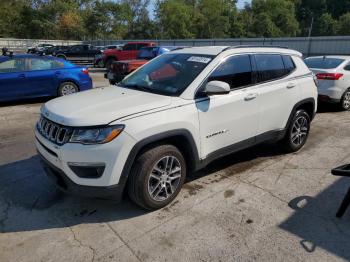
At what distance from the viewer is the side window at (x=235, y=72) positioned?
13.3 feet

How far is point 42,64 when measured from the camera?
31.1 feet

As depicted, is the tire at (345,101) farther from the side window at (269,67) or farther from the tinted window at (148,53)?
the tinted window at (148,53)

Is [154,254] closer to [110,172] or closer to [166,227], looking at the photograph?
[166,227]

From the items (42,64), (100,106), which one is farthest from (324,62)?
(42,64)

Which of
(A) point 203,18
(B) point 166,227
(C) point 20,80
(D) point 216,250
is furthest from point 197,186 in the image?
(A) point 203,18

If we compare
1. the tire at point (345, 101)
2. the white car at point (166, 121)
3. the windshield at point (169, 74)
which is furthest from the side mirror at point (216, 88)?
the tire at point (345, 101)

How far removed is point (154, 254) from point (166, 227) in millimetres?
422

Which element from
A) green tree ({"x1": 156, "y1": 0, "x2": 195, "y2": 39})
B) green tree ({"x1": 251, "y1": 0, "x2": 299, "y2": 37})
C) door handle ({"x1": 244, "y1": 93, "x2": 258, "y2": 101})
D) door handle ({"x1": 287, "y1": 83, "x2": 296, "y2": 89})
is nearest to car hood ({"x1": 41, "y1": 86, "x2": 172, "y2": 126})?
door handle ({"x1": 244, "y1": 93, "x2": 258, "y2": 101})

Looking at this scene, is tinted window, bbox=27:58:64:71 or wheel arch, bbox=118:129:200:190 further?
tinted window, bbox=27:58:64:71

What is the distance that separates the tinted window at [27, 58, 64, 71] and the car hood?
6.08 m

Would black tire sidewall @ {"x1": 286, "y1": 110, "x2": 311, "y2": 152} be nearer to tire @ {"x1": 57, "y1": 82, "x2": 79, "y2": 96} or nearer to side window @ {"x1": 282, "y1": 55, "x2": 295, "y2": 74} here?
side window @ {"x1": 282, "y1": 55, "x2": 295, "y2": 74}

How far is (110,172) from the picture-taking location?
3201mm

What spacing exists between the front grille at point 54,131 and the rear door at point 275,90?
8.32 ft

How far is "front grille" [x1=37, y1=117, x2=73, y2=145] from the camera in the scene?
Result: 3217 mm
